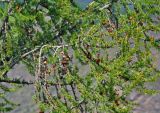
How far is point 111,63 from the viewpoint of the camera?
20.0 feet

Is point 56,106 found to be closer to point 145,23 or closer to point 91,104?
point 91,104

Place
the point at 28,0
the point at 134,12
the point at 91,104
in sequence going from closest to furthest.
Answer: the point at 91,104
the point at 134,12
the point at 28,0

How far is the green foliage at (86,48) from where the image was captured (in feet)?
19.4

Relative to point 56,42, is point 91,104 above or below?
below

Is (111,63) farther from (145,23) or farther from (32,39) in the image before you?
(32,39)

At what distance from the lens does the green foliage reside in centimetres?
592

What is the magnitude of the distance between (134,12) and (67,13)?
39.7 inches

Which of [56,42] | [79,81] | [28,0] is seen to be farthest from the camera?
[56,42]

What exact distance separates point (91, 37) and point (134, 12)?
852 mm

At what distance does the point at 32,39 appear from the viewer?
825 cm

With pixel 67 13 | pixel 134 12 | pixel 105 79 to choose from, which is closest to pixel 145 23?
pixel 134 12

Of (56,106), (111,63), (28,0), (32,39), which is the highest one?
(28,0)

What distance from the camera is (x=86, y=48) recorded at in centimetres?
630

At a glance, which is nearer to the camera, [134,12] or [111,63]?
[111,63]
